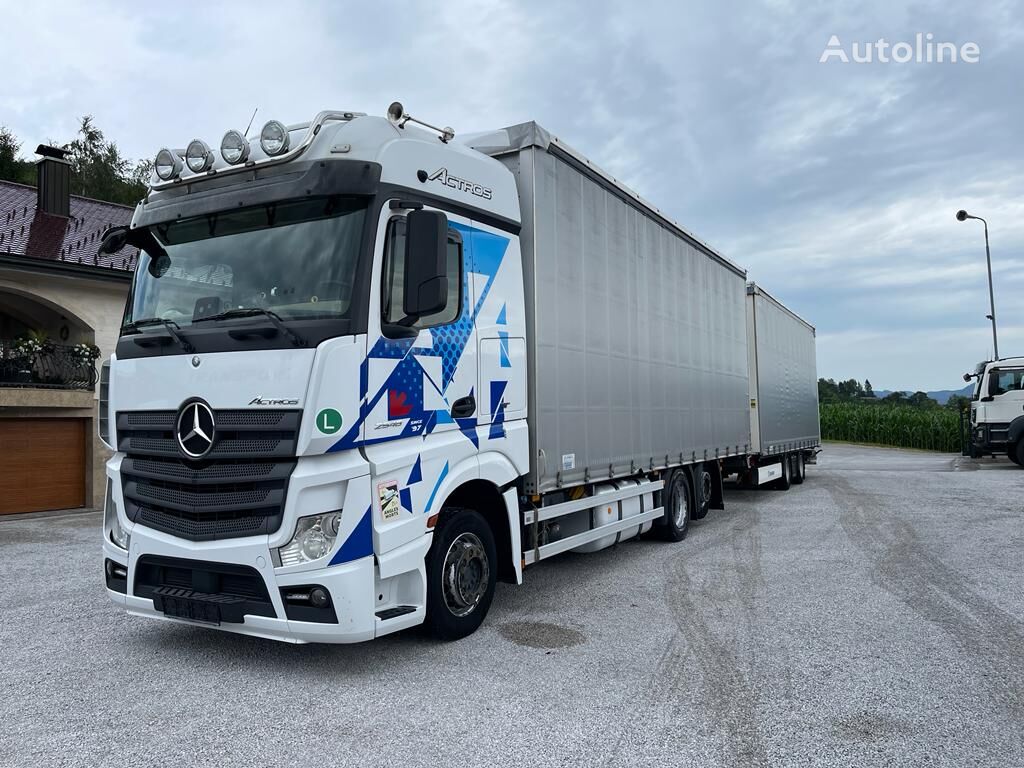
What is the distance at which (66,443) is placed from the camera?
15242mm

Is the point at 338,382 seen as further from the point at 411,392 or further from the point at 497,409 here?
the point at 497,409

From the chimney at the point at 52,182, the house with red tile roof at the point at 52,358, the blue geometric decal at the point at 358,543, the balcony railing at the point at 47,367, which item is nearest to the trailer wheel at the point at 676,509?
the blue geometric decal at the point at 358,543

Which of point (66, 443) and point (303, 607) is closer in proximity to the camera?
point (303, 607)

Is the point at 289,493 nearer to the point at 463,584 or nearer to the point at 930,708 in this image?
the point at 463,584

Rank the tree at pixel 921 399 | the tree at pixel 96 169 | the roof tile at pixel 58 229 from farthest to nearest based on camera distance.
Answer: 1. the tree at pixel 921 399
2. the tree at pixel 96 169
3. the roof tile at pixel 58 229

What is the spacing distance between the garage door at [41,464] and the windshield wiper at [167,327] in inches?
456

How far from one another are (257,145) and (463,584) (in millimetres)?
3303

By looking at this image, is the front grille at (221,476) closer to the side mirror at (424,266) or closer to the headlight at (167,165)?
the side mirror at (424,266)

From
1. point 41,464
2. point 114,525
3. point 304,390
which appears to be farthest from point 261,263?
point 41,464

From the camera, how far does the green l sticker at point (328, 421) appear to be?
4254mm

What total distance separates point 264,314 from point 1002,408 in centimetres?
2266

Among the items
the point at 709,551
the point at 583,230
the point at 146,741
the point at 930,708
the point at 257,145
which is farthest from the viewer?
the point at 709,551

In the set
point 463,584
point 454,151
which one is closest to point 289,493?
point 463,584

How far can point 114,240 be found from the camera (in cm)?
557
